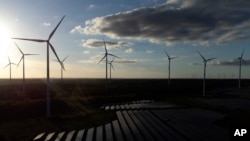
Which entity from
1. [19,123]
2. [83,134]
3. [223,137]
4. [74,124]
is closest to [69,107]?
[19,123]

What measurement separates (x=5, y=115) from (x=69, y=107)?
11693 millimetres

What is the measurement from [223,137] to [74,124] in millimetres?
16207

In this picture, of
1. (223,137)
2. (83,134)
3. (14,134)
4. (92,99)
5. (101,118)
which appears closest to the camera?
(223,137)

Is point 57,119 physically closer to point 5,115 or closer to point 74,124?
point 74,124

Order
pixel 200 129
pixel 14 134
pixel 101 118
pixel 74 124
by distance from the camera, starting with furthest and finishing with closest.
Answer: pixel 101 118
pixel 74 124
pixel 14 134
pixel 200 129

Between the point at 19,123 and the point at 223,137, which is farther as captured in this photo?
the point at 19,123

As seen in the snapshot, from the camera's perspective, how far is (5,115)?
4512 cm

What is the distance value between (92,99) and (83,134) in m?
40.2

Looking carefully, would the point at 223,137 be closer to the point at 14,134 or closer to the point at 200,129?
the point at 200,129

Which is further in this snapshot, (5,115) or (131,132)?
(5,115)

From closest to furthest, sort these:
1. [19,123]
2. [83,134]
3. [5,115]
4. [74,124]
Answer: [83,134], [74,124], [19,123], [5,115]

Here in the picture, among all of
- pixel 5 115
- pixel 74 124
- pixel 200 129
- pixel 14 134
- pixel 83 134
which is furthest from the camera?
pixel 5 115

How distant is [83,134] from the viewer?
997 inches

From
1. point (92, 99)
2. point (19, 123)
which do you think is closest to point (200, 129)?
point (19, 123)
